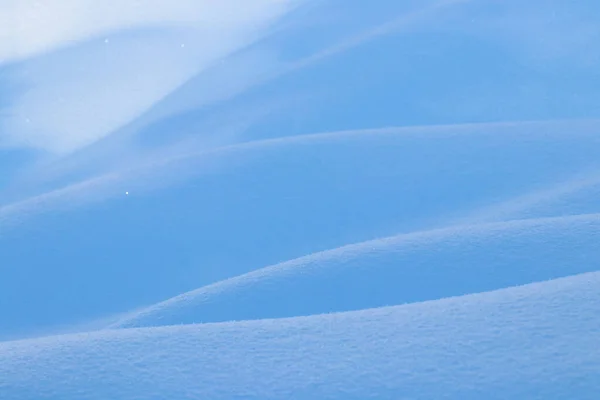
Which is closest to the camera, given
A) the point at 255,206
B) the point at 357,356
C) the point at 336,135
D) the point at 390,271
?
the point at 357,356

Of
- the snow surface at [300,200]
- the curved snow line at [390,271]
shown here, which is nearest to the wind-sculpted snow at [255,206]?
the snow surface at [300,200]

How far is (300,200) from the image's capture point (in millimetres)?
4113

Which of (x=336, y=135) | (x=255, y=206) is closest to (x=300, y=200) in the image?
(x=255, y=206)

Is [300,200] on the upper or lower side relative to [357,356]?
upper

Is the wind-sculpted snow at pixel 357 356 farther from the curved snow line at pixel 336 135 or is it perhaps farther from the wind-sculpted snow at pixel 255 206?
the curved snow line at pixel 336 135

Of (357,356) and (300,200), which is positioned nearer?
(357,356)

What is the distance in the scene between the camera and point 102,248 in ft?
13.0

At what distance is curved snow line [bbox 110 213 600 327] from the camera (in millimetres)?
2848

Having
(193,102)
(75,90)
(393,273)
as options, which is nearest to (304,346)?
(393,273)

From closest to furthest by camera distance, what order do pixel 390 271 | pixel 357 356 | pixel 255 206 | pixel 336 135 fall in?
pixel 357 356 → pixel 390 271 → pixel 255 206 → pixel 336 135

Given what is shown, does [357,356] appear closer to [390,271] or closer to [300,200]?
[390,271]

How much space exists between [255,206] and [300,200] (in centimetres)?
22

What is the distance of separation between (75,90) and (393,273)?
4.20 m

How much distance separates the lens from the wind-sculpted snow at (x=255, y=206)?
3799 mm
